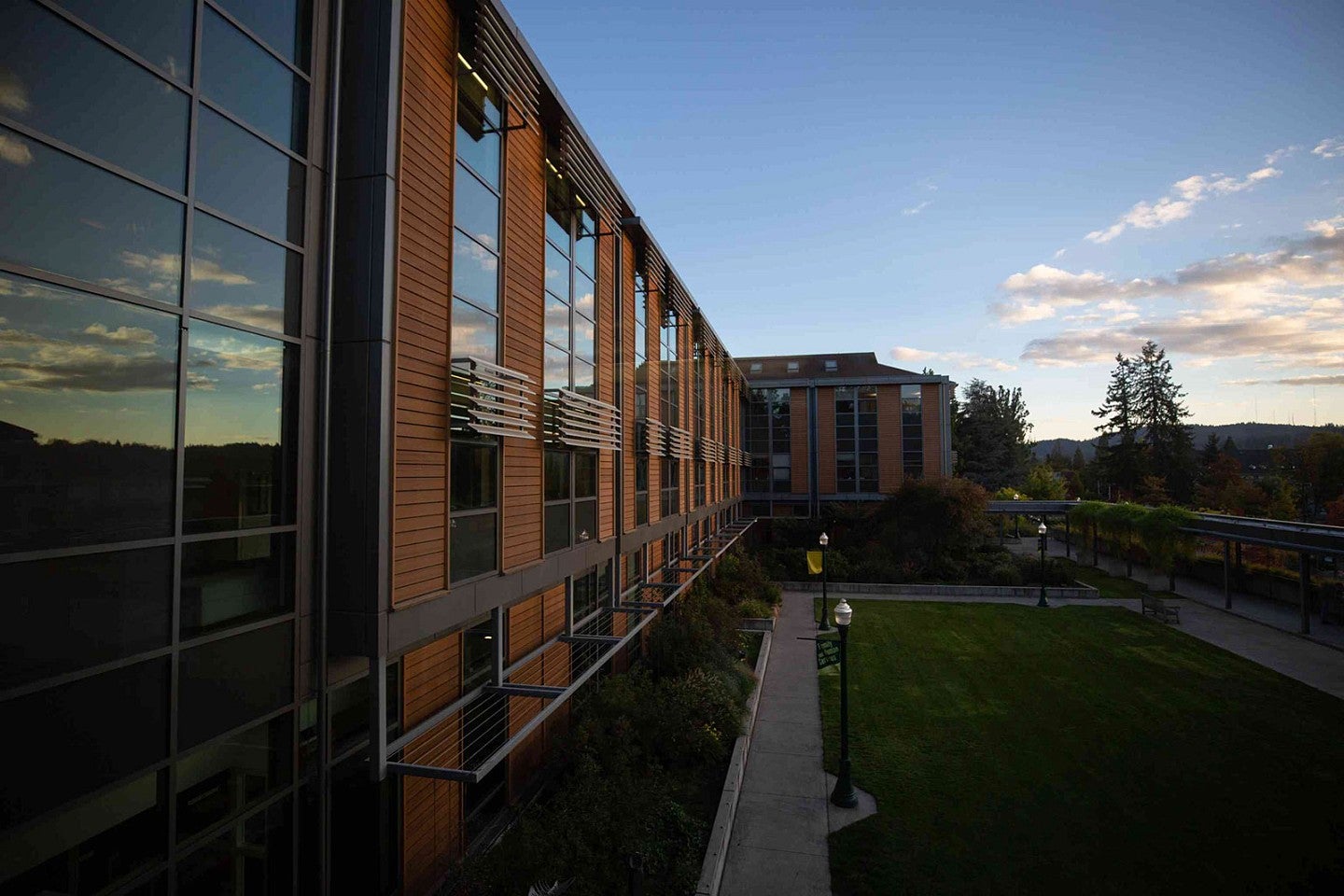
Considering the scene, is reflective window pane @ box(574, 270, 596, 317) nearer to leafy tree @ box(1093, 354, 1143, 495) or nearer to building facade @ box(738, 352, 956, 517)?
building facade @ box(738, 352, 956, 517)

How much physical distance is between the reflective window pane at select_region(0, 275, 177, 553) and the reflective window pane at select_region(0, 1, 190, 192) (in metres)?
0.97

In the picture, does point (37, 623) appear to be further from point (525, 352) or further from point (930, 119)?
point (930, 119)

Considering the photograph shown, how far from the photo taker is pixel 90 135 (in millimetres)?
3857

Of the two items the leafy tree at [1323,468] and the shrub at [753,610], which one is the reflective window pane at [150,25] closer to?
the shrub at [753,610]

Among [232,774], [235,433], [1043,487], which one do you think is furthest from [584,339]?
[1043,487]

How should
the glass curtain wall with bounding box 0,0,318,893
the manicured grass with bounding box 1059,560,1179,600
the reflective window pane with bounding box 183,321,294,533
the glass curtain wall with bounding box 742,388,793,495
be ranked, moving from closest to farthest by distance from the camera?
1. the glass curtain wall with bounding box 0,0,318,893
2. the reflective window pane with bounding box 183,321,294,533
3. the manicured grass with bounding box 1059,560,1179,600
4. the glass curtain wall with bounding box 742,388,793,495

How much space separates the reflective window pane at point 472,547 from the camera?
22.9 ft

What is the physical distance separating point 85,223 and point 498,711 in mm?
6939

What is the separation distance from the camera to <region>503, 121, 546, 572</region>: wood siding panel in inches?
324

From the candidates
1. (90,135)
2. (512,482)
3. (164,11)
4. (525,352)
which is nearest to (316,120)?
(164,11)

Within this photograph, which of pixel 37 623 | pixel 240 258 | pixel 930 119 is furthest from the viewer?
pixel 930 119

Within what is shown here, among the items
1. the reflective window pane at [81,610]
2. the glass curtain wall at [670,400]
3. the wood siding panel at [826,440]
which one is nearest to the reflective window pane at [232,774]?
the reflective window pane at [81,610]

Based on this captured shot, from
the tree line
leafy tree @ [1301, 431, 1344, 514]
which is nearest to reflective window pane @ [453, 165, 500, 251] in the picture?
the tree line

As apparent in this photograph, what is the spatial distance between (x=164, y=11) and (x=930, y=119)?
54.8 ft
